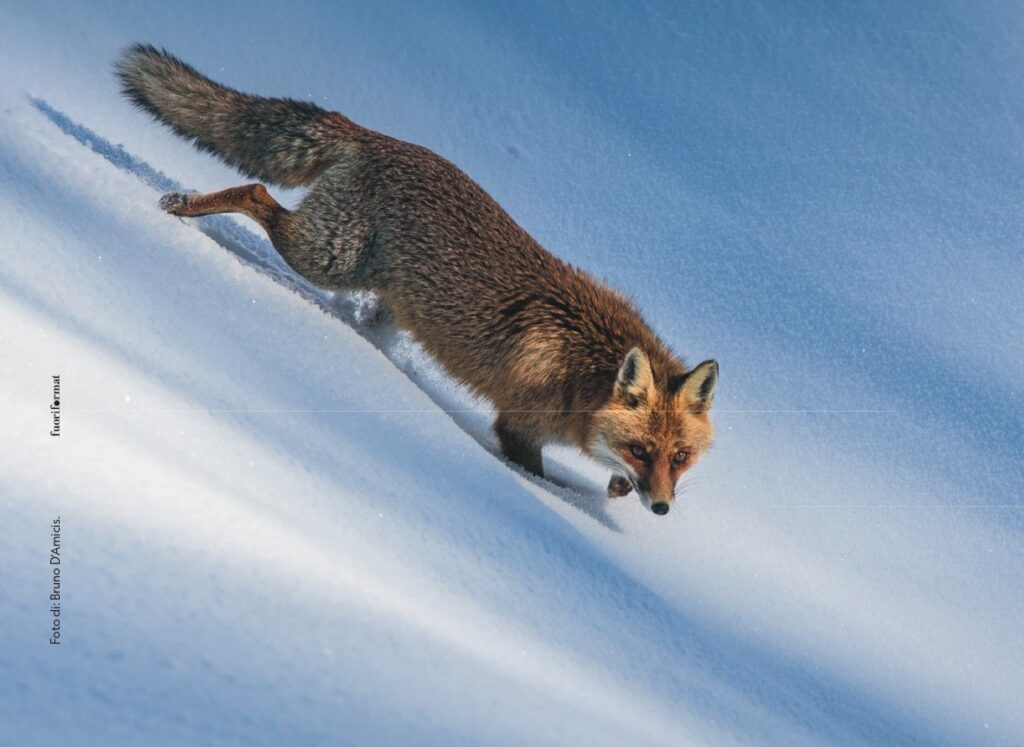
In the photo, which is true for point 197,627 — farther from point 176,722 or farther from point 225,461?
point 225,461

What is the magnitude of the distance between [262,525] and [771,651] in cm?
257

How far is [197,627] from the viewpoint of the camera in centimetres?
354

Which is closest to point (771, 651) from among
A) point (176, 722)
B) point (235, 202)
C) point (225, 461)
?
point (225, 461)

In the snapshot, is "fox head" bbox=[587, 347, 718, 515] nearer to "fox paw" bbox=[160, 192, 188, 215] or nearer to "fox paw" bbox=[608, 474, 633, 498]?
"fox paw" bbox=[608, 474, 633, 498]

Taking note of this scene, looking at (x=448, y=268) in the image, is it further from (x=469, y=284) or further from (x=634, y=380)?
(x=634, y=380)

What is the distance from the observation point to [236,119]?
23.9 feet

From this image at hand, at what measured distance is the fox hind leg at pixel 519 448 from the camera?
6.64 m

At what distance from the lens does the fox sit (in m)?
6.22

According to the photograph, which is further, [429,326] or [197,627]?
[429,326]

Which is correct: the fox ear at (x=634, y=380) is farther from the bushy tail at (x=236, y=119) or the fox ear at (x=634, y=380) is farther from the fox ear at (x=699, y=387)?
the bushy tail at (x=236, y=119)

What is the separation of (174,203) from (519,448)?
260 cm

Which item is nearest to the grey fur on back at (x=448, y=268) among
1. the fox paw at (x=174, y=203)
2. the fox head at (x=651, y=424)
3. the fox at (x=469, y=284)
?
the fox at (x=469, y=284)

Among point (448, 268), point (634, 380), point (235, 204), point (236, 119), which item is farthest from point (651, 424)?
point (236, 119)

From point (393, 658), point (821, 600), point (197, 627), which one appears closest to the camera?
point (197, 627)
